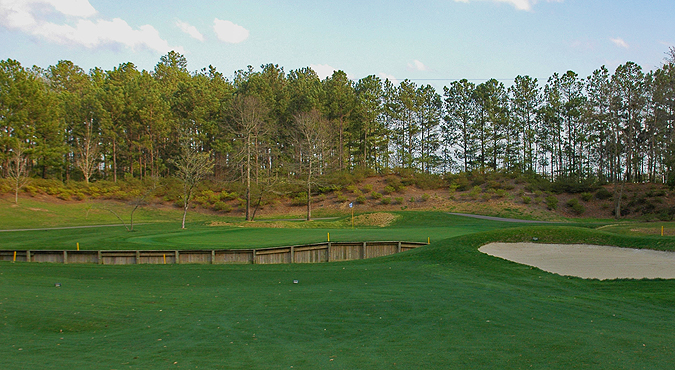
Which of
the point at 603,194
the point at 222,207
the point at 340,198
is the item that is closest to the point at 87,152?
the point at 222,207

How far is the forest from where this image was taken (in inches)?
1934

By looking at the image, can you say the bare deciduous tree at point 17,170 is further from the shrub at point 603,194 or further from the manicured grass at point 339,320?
the shrub at point 603,194

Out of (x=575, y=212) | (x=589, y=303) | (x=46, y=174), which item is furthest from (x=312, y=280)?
(x=46, y=174)

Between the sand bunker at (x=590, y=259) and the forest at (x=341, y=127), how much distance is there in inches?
1198

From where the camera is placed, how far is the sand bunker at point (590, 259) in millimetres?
13727

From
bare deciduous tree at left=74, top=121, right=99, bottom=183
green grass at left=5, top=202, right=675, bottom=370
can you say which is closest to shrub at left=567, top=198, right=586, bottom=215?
green grass at left=5, top=202, right=675, bottom=370

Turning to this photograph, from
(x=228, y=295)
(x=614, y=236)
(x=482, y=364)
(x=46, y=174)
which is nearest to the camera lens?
(x=482, y=364)

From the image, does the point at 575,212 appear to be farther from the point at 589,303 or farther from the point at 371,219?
the point at 589,303

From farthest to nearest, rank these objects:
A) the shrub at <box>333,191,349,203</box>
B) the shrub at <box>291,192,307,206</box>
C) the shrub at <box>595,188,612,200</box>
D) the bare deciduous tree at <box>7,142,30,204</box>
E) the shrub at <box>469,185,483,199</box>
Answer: the shrub at <box>291,192,307,206</box> → the shrub at <box>333,191,349,203</box> → the shrub at <box>469,185,483,199</box> → the shrub at <box>595,188,612,200</box> → the bare deciduous tree at <box>7,142,30,204</box>

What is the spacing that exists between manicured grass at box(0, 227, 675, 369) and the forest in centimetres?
3418

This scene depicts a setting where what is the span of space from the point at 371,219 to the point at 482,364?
30.8 metres

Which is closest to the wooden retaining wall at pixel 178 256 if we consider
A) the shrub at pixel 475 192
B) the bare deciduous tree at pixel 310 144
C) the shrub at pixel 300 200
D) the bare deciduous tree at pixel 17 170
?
the bare deciduous tree at pixel 310 144

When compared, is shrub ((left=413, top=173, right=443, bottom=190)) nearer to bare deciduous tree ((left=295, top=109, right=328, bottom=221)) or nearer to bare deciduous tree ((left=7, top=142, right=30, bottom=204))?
bare deciduous tree ((left=295, top=109, right=328, bottom=221))

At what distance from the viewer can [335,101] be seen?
192 feet
